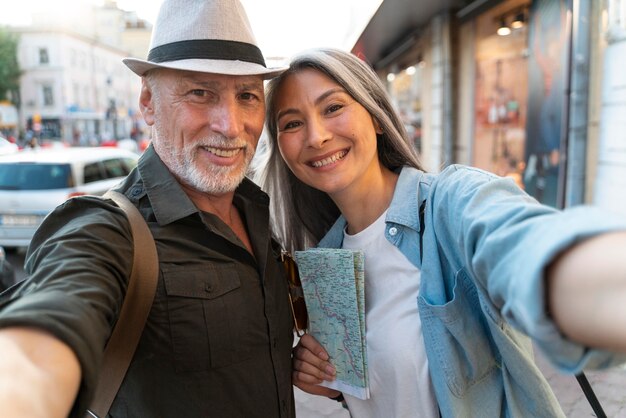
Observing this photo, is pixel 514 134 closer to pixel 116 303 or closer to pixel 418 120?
pixel 418 120

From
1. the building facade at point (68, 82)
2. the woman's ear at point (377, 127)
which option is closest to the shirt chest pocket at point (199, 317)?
the woman's ear at point (377, 127)

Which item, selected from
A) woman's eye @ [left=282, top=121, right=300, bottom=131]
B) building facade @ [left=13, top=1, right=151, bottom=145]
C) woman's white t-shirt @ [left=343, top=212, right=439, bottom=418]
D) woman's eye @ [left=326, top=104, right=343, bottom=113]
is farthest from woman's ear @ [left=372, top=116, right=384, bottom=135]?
building facade @ [left=13, top=1, right=151, bottom=145]

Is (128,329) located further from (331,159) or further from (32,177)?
(32,177)

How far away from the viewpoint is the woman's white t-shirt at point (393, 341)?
1.46 m

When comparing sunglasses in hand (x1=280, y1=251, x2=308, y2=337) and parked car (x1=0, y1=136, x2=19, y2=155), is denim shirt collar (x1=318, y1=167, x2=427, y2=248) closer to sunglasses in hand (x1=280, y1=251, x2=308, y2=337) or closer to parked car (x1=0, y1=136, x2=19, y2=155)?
sunglasses in hand (x1=280, y1=251, x2=308, y2=337)

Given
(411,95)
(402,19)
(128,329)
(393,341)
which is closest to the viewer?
(128,329)

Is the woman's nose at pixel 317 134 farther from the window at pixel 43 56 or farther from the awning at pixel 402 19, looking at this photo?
the window at pixel 43 56

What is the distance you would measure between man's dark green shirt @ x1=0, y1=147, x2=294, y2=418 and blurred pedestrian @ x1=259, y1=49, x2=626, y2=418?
312 mm

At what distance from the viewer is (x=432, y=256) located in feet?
4.64

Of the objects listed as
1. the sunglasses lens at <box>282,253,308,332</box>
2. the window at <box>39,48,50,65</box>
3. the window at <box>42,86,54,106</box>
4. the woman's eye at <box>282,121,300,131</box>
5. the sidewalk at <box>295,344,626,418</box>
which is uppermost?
the window at <box>39,48,50,65</box>

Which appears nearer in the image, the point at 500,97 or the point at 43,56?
the point at 500,97

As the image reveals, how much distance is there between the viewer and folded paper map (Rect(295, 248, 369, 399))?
5.19 feet

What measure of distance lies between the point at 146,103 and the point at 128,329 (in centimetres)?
87

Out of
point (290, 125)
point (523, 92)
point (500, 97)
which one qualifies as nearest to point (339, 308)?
point (290, 125)
